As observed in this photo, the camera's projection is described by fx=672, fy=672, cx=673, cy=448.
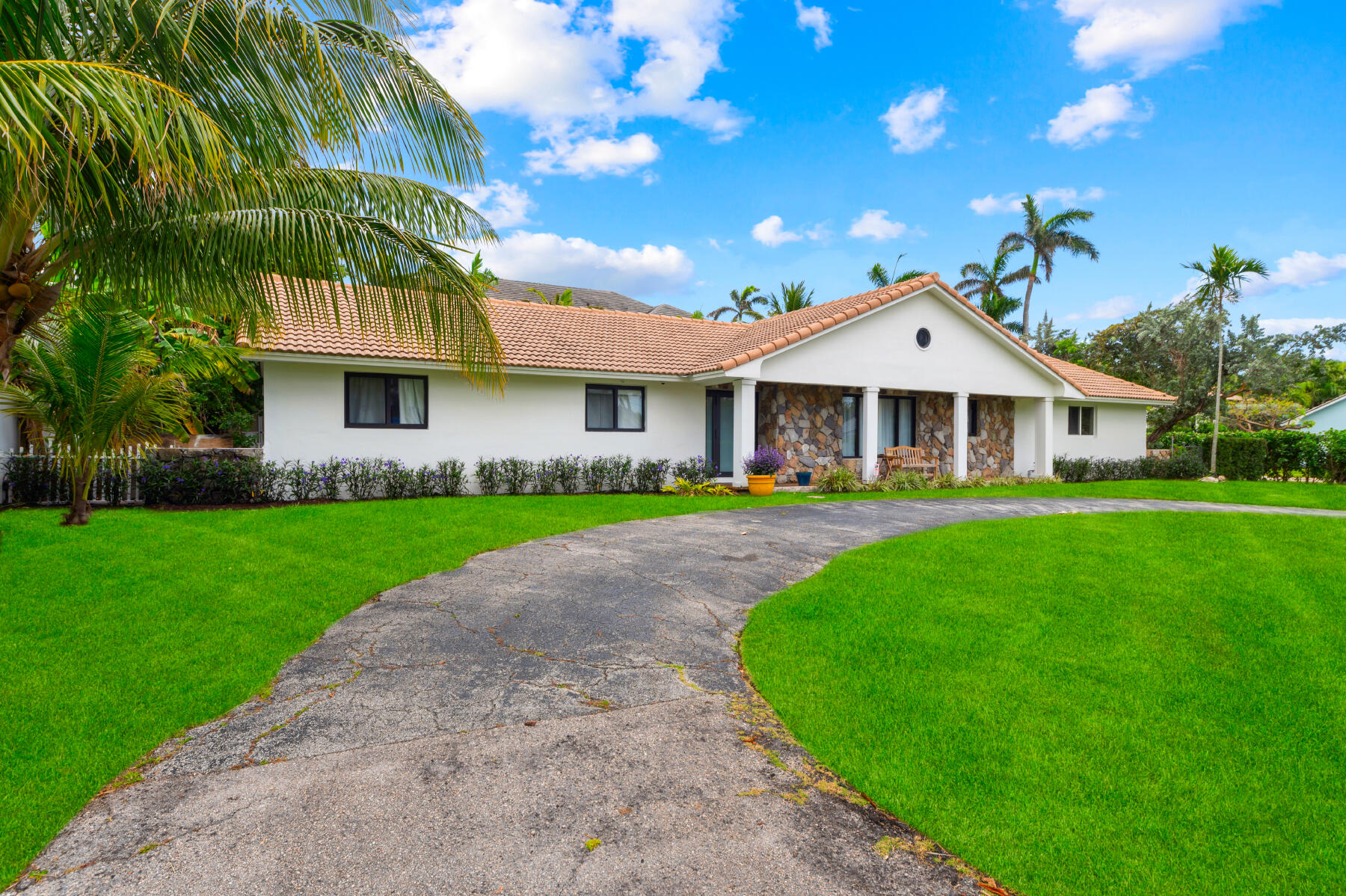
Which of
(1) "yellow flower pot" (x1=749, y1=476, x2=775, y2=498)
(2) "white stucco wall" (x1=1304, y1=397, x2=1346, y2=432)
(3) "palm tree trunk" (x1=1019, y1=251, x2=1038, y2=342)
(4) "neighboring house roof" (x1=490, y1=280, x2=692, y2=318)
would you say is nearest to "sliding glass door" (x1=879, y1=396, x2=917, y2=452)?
(1) "yellow flower pot" (x1=749, y1=476, x2=775, y2=498)

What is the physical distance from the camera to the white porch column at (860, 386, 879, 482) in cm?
1770

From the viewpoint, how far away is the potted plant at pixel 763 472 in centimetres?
1521

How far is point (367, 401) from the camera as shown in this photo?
14.3 meters

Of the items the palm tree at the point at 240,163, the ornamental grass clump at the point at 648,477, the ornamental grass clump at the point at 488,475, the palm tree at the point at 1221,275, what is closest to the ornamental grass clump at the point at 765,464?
the ornamental grass clump at the point at 648,477

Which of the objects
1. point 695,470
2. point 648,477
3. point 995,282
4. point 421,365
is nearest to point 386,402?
point 421,365

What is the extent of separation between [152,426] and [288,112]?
7.16 m

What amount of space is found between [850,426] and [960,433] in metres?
3.10

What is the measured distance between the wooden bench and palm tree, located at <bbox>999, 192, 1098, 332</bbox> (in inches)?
921

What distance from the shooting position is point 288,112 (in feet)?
18.6

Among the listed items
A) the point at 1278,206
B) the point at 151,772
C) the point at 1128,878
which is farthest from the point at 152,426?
the point at 1278,206

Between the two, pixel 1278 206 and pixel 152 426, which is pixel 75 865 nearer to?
pixel 152 426

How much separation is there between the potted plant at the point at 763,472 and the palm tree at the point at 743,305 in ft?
103

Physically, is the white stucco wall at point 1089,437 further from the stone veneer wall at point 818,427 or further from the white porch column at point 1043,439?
the stone veneer wall at point 818,427

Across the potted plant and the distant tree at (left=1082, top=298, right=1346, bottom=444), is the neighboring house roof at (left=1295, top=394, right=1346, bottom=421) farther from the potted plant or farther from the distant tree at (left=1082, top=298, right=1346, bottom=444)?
the potted plant
